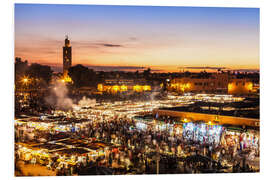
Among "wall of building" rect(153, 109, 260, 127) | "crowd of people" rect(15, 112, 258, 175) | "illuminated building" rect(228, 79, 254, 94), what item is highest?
"illuminated building" rect(228, 79, 254, 94)

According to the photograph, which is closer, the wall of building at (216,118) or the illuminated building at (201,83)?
the wall of building at (216,118)

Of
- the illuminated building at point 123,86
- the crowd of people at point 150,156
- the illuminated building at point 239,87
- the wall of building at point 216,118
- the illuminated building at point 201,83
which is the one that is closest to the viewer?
the crowd of people at point 150,156

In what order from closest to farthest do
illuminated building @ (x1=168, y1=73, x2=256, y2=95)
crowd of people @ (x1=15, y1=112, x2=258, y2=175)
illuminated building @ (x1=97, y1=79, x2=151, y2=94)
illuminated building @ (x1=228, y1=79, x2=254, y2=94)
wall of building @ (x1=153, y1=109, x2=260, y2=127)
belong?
crowd of people @ (x1=15, y1=112, x2=258, y2=175) < wall of building @ (x1=153, y1=109, x2=260, y2=127) < illuminated building @ (x1=228, y1=79, x2=254, y2=94) < illuminated building @ (x1=168, y1=73, x2=256, y2=95) < illuminated building @ (x1=97, y1=79, x2=151, y2=94)

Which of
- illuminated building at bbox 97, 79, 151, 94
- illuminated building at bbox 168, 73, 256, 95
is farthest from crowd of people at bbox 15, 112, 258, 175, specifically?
illuminated building at bbox 97, 79, 151, 94

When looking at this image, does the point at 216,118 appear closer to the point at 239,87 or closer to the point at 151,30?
the point at 151,30

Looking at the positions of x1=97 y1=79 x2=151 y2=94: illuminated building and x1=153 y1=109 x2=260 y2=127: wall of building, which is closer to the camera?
x1=153 y1=109 x2=260 y2=127: wall of building

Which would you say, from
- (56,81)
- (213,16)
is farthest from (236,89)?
(213,16)

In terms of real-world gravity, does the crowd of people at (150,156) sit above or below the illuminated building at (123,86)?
below

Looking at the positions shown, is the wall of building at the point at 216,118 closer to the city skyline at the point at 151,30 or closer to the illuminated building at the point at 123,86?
the city skyline at the point at 151,30

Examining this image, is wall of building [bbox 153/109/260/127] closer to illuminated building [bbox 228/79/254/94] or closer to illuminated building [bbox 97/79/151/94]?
illuminated building [bbox 228/79/254/94]

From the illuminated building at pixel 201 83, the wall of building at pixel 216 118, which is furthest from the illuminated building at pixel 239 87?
the wall of building at pixel 216 118

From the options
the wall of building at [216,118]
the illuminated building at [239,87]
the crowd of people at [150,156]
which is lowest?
the crowd of people at [150,156]

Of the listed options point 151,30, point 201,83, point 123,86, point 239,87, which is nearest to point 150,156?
point 151,30
